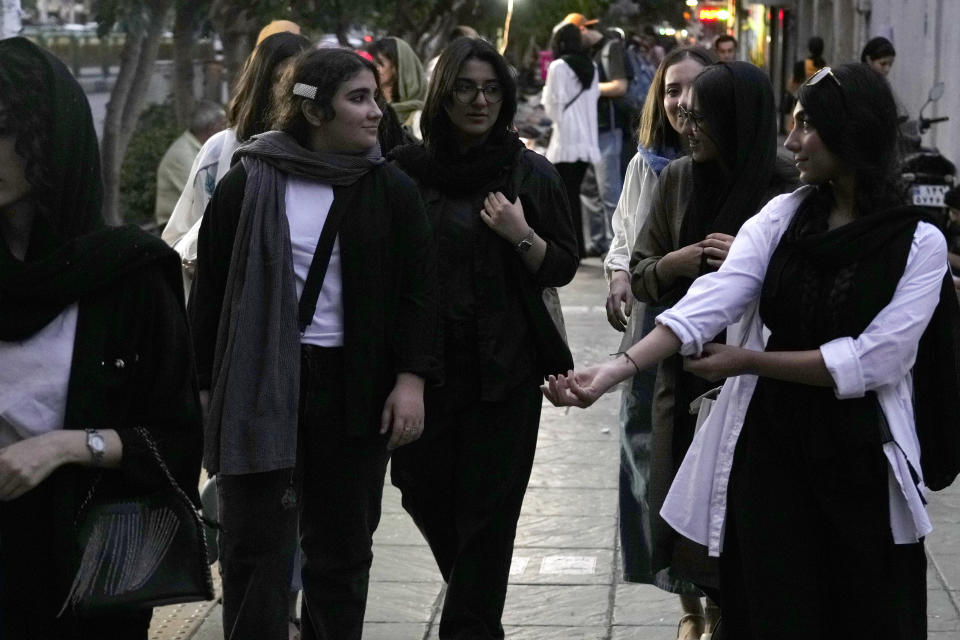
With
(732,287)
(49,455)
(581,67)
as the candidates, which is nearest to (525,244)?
(732,287)

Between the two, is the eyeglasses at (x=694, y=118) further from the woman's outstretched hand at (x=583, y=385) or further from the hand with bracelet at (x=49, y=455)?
the hand with bracelet at (x=49, y=455)

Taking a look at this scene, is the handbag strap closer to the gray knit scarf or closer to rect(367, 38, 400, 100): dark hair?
the gray knit scarf

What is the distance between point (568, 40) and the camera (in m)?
13.8

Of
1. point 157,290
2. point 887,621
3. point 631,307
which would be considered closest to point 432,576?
point 631,307

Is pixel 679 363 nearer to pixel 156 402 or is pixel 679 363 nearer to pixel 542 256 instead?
pixel 542 256

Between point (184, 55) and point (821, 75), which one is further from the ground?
point (821, 75)

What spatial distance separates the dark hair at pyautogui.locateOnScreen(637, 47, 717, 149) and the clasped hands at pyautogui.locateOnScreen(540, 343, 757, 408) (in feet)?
5.94

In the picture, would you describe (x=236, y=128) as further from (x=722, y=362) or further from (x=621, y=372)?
(x=722, y=362)

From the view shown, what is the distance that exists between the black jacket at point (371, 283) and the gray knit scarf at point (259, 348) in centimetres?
10

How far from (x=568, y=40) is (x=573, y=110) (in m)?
0.70

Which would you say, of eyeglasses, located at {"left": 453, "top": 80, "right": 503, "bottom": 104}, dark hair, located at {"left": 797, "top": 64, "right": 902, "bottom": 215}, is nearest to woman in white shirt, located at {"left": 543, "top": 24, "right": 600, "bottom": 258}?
eyeglasses, located at {"left": 453, "top": 80, "right": 503, "bottom": 104}

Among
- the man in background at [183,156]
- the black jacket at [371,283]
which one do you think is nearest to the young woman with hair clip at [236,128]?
the black jacket at [371,283]

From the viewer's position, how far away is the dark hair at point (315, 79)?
4242mm

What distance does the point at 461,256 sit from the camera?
4.72 meters
